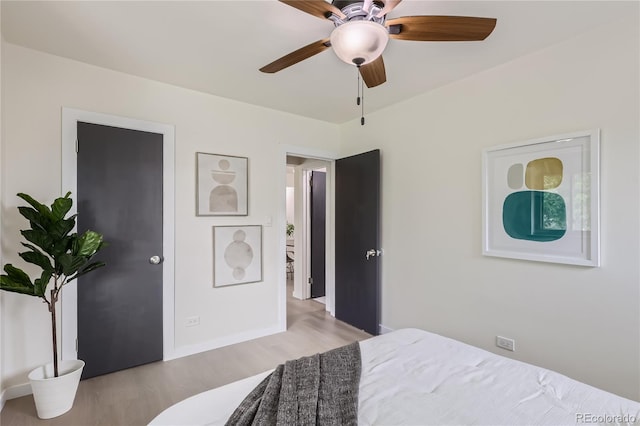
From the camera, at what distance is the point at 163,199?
283cm

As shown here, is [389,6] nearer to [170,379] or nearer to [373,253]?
[373,253]

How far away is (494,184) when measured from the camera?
8.18ft

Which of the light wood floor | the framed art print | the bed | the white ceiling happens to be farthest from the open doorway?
the bed

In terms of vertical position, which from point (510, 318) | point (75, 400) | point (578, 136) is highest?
point (578, 136)

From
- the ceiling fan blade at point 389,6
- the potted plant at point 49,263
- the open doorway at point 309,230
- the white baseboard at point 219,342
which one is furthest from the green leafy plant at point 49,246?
the open doorway at point 309,230

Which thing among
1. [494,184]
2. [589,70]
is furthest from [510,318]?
[589,70]

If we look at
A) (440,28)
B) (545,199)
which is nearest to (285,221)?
(545,199)

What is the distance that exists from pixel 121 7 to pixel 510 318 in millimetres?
3316

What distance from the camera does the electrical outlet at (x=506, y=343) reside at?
238 centimetres

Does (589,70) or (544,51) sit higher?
(544,51)

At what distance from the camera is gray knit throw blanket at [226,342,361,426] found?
106 centimetres

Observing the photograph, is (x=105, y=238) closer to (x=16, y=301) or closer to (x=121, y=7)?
(x=16, y=301)

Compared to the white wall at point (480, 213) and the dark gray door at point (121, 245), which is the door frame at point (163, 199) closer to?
the dark gray door at point (121, 245)

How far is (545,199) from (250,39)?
2305mm
